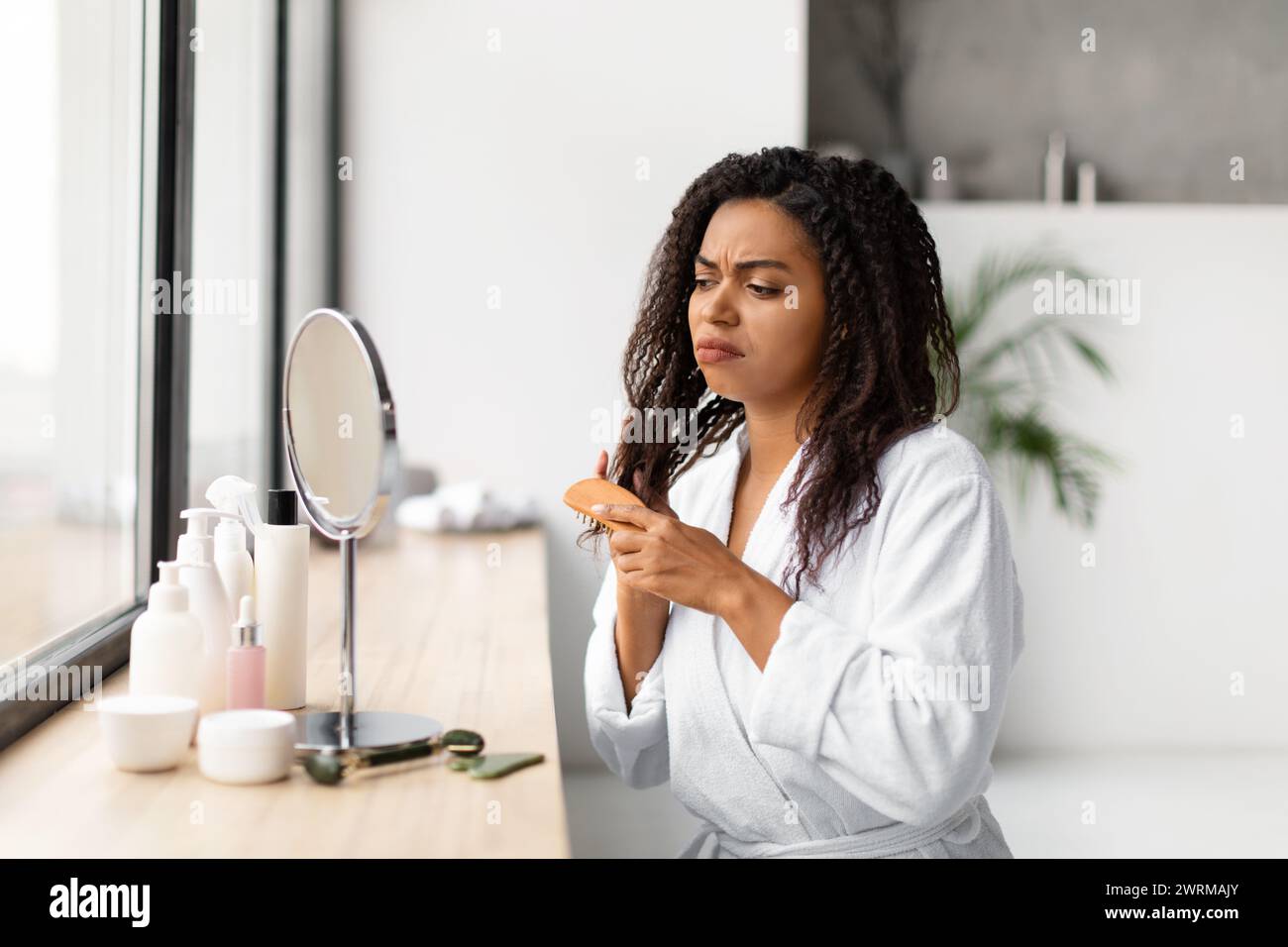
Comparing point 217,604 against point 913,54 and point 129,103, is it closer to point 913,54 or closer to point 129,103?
point 129,103

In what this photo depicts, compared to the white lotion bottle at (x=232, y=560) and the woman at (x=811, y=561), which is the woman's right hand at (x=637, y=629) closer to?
the woman at (x=811, y=561)

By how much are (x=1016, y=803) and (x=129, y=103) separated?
2638 millimetres

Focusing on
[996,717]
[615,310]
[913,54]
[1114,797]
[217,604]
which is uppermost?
[913,54]

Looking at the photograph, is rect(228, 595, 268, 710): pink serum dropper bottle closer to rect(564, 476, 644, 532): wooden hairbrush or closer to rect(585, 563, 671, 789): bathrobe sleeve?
rect(564, 476, 644, 532): wooden hairbrush

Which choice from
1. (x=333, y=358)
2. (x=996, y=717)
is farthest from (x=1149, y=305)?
(x=333, y=358)

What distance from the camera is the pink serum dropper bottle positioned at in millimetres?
1104

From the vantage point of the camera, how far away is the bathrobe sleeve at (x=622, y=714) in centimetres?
142

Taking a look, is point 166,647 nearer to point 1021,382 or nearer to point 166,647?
point 166,647

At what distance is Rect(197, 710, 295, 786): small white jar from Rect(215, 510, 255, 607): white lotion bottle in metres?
0.23

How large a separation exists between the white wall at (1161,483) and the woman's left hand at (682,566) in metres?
2.53

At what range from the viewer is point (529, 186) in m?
3.35

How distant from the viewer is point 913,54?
3781 mm

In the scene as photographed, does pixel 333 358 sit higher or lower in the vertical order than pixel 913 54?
lower

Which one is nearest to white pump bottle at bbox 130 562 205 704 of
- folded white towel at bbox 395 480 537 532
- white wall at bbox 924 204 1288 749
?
folded white towel at bbox 395 480 537 532
